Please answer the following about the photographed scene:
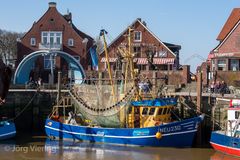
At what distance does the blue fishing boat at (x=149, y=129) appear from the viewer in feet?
73.6

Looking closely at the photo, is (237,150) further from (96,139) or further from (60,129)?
(60,129)

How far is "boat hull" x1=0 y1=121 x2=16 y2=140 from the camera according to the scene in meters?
25.4

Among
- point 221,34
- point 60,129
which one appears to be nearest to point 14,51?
point 221,34

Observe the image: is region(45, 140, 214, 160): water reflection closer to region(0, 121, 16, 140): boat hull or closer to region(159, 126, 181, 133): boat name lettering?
region(159, 126, 181, 133): boat name lettering

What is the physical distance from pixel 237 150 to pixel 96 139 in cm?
853

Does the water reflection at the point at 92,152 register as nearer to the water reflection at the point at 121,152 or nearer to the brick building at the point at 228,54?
the water reflection at the point at 121,152

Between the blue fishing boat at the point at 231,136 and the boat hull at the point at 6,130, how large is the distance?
12.6 meters

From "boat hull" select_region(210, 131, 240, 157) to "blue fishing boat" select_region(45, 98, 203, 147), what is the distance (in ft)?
5.07

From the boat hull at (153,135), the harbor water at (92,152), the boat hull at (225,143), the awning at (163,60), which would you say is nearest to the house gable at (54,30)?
the awning at (163,60)

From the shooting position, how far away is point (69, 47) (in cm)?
4997

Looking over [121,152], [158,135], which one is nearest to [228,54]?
[158,135]

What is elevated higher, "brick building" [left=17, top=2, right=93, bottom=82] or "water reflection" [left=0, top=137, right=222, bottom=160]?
"brick building" [left=17, top=2, right=93, bottom=82]

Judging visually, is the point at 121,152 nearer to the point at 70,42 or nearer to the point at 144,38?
the point at 144,38

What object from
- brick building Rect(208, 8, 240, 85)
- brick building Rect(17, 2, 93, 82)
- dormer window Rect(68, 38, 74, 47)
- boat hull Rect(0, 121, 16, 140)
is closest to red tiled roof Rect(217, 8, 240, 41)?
brick building Rect(208, 8, 240, 85)
